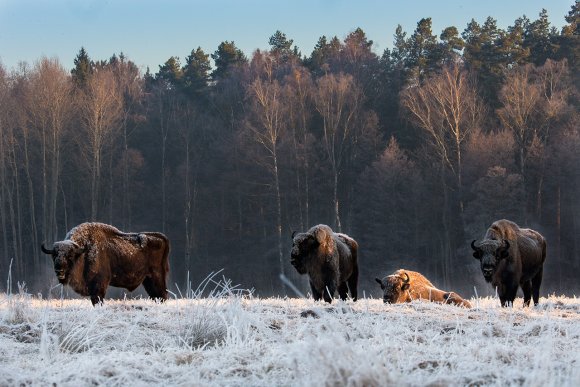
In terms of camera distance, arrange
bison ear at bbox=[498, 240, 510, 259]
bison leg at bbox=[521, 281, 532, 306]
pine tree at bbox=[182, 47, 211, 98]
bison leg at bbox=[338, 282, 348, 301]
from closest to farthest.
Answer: bison ear at bbox=[498, 240, 510, 259] → bison leg at bbox=[521, 281, 532, 306] → bison leg at bbox=[338, 282, 348, 301] → pine tree at bbox=[182, 47, 211, 98]

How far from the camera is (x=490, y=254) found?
14.8m

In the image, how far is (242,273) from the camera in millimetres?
53438

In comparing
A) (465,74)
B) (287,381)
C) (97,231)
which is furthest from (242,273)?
(287,381)

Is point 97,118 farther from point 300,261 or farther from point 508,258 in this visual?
point 508,258

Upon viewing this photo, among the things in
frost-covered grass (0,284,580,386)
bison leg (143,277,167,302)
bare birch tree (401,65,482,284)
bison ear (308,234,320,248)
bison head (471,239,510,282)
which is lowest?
bison leg (143,277,167,302)

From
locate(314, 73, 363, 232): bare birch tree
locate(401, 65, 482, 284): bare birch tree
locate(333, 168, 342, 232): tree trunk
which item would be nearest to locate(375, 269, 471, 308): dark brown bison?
locate(401, 65, 482, 284): bare birch tree

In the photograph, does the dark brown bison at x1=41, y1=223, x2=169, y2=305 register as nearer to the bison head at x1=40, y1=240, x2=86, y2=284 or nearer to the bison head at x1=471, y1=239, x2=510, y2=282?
the bison head at x1=40, y1=240, x2=86, y2=284

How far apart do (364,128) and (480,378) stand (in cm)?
5110

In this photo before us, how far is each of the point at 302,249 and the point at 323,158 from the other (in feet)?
131

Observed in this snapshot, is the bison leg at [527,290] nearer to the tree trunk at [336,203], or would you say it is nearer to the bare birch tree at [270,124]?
the tree trunk at [336,203]

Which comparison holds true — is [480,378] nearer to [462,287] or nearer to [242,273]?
[462,287]

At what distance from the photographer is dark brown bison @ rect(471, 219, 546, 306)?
48.7 ft

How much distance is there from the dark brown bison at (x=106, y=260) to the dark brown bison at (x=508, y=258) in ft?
21.1

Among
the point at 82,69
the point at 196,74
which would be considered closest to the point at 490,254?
the point at 82,69
